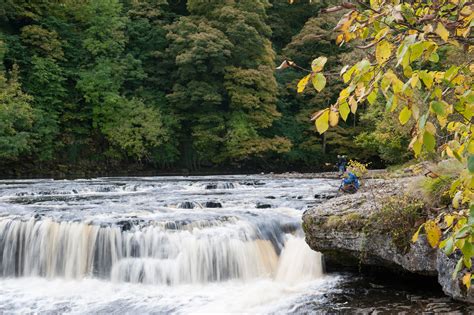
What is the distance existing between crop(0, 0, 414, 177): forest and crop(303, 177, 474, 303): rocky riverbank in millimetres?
16630

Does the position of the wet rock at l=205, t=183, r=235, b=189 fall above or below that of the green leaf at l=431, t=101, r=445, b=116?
below

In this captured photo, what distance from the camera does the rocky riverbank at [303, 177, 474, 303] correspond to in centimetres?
579

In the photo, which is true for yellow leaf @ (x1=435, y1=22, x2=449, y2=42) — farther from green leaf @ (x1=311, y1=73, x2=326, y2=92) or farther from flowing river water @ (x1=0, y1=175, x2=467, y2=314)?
flowing river water @ (x1=0, y1=175, x2=467, y2=314)

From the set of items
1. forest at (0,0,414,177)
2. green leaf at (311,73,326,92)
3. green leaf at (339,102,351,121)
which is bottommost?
green leaf at (339,102,351,121)

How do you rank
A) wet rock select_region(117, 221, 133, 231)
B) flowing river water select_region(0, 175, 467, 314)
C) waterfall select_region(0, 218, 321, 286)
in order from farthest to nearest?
wet rock select_region(117, 221, 133, 231) < waterfall select_region(0, 218, 321, 286) < flowing river water select_region(0, 175, 467, 314)

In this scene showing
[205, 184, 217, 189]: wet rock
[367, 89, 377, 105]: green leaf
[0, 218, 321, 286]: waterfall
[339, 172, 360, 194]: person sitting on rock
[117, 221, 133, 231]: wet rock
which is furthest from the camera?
[205, 184, 217, 189]: wet rock

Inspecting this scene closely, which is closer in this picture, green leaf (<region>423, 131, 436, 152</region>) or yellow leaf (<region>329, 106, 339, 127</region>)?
green leaf (<region>423, 131, 436, 152</region>)

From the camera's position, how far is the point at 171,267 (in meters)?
8.03

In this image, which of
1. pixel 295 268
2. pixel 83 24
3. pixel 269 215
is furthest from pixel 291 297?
pixel 83 24

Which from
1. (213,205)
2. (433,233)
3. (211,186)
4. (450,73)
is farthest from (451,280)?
(211,186)

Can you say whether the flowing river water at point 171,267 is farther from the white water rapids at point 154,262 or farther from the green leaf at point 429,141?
the green leaf at point 429,141

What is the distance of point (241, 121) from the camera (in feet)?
90.4

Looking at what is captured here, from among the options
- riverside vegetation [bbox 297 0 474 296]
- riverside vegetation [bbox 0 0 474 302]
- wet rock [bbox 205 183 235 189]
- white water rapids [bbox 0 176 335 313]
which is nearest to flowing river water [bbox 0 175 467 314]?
white water rapids [bbox 0 176 335 313]

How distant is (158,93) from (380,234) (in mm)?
24464
